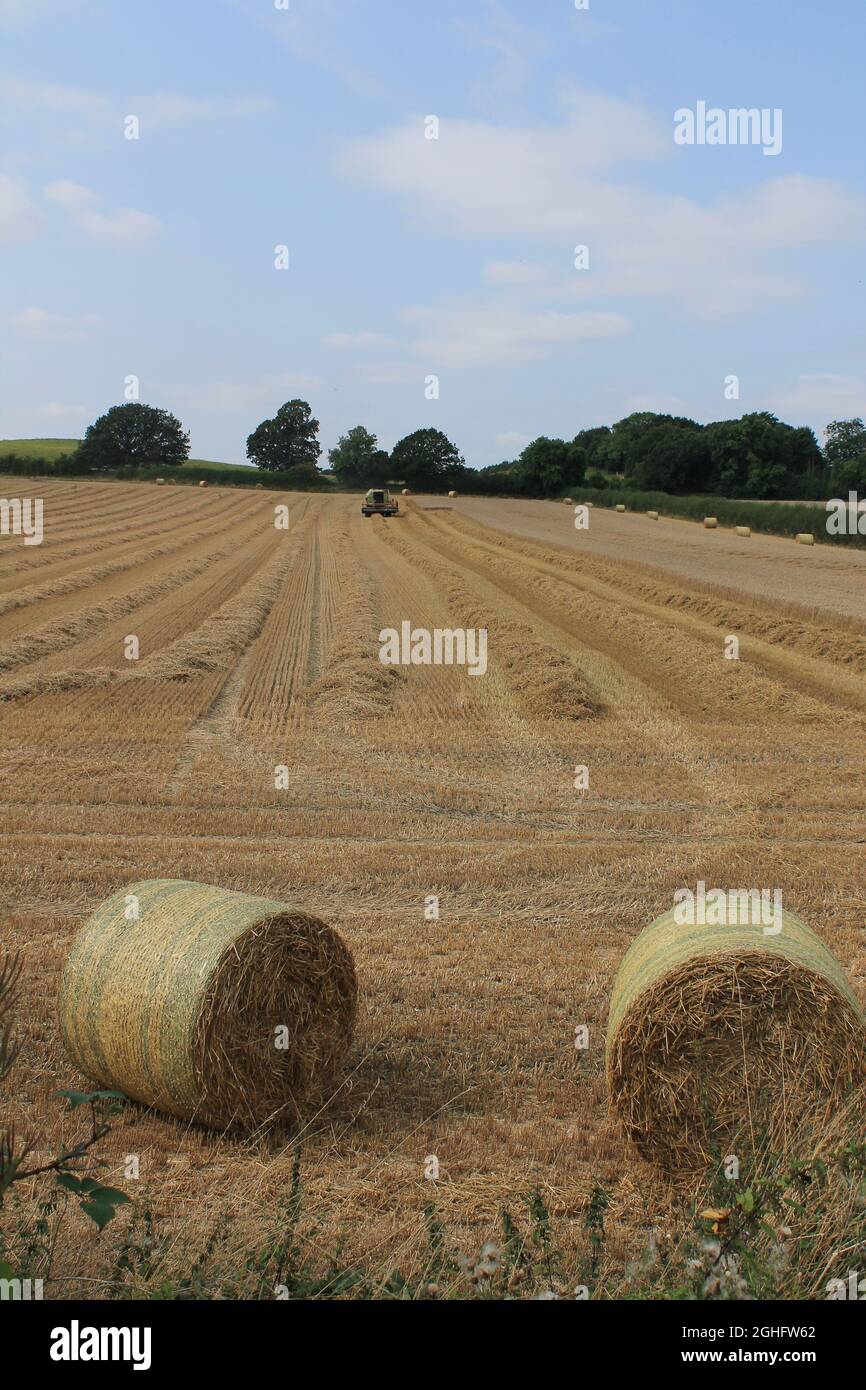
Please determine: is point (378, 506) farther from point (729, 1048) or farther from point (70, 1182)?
point (70, 1182)

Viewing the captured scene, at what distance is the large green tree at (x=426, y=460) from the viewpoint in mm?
100875

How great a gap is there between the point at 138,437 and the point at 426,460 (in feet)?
103

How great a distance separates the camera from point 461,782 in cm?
1323

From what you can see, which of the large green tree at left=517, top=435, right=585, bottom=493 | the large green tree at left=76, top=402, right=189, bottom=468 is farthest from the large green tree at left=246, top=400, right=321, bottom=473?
the large green tree at left=517, top=435, right=585, bottom=493

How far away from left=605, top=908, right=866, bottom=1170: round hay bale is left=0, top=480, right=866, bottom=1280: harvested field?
306mm

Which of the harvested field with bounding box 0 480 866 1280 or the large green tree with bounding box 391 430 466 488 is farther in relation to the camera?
the large green tree with bounding box 391 430 466 488

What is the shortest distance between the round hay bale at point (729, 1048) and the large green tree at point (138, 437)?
111 metres

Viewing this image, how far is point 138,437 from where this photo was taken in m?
116

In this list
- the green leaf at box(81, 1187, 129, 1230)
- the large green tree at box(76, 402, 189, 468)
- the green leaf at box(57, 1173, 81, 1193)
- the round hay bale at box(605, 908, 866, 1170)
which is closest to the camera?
the green leaf at box(81, 1187, 129, 1230)

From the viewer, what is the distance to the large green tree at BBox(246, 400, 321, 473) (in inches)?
5079

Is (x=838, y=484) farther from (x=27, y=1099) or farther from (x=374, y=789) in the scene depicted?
(x=27, y=1099)

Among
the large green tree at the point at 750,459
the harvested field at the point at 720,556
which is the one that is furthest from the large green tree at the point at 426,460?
the harvested field at the point at 720,556

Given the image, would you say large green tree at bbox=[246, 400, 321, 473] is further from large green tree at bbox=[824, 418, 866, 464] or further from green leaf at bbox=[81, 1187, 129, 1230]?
green leaf at bbox=[81, 1187, 129, 1230]

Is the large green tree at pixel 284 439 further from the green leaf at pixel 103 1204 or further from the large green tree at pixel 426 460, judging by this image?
the green leaf at pixel 103 1204
